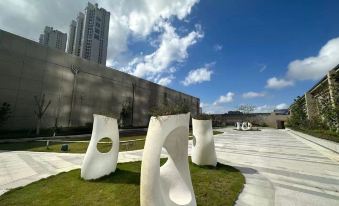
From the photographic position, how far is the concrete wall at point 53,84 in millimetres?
24219

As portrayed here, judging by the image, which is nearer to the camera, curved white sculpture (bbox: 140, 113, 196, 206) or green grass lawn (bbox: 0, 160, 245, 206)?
curved white sculpture (bbox: 140, 113, 196, 206)

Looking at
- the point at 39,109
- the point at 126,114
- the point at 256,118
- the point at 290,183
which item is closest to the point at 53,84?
the point at 39,109

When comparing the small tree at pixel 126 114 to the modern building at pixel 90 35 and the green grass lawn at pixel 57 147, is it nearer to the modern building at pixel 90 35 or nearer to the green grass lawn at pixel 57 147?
the green grass lawn at pixel 57 147

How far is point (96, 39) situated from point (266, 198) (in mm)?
66653

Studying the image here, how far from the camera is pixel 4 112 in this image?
73.6 feet

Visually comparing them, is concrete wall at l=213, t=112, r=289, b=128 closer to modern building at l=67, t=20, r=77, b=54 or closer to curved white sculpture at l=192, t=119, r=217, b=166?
modern building at l=67, t=20, r=77, b=54

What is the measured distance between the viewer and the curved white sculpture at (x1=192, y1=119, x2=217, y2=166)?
392 inches

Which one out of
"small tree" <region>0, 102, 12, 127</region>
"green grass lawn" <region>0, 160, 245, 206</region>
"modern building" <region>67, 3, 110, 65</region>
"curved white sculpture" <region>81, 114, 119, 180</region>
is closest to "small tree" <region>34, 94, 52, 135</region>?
"small tree" <region>0, 102, 12, 127</region>

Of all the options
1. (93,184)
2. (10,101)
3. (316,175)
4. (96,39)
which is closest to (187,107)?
(93,184)

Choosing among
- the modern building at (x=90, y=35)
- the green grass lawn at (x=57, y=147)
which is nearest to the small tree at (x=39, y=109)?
the green grass lawn at (x=57, y=147)

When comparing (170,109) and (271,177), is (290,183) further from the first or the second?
(170,109)

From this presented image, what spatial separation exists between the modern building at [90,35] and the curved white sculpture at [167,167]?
64.1 metres

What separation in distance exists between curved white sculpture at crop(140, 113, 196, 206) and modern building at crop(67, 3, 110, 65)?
210ft

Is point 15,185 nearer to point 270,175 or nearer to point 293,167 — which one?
point 270,175
